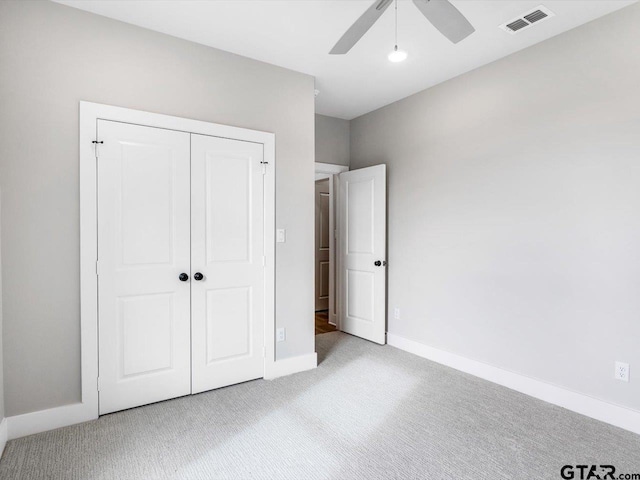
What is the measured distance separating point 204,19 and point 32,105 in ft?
4.05

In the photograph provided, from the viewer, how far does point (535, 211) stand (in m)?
Result: 2.86

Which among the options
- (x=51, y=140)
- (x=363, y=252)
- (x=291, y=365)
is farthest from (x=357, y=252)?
(x=51, y=140)

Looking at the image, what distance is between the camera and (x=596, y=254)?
2.52 metres

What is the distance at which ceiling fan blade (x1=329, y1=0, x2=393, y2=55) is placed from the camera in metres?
1.63

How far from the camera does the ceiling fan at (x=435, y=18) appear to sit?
63.4 inches

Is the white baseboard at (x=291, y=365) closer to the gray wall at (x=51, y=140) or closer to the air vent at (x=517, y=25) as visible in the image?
the gray wall at (x=51, y=140)

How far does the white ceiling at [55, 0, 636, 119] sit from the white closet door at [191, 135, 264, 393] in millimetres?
779

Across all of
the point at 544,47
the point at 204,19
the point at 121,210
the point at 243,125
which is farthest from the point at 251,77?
the point at 544,47

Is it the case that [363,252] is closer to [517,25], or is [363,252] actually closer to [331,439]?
[331,439]

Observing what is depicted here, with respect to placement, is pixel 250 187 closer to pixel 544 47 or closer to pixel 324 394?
pixel 324 394

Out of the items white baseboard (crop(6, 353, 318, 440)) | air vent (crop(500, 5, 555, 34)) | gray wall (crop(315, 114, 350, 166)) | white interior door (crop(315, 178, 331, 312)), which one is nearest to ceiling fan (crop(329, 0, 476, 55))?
air vent (crop(500, 5, 555, 34))

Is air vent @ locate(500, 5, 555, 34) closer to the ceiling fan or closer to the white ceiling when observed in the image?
the white ceiling

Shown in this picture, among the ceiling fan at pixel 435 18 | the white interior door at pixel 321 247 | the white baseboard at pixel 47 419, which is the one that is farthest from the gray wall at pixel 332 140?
the white baseboard at pixel 47 419

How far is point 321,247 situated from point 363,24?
4400 millimetres
